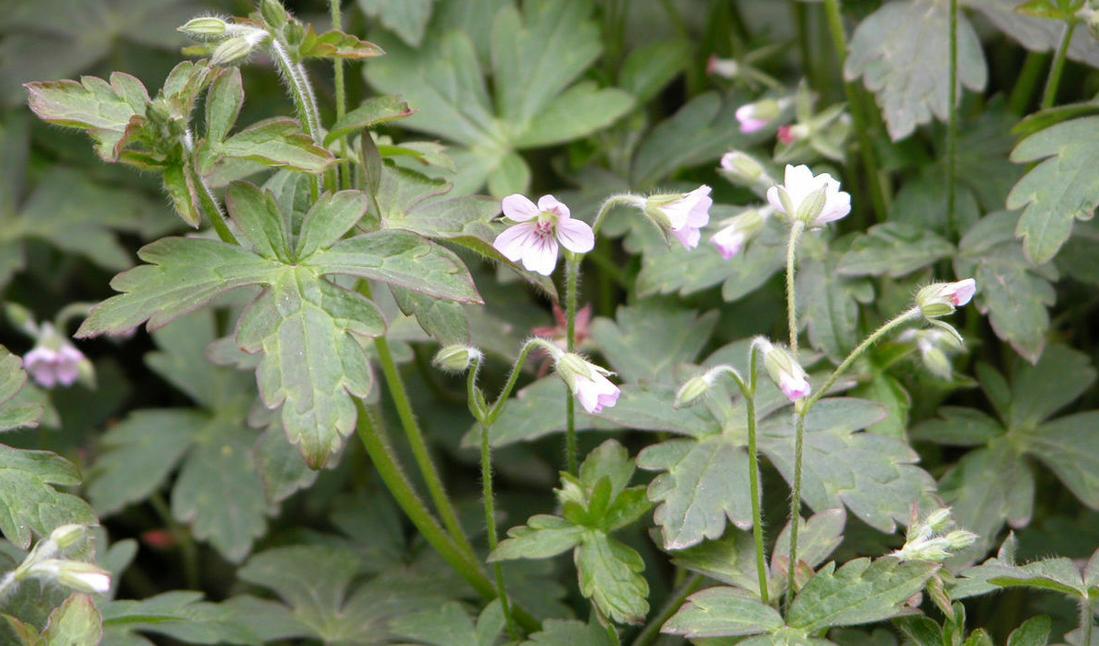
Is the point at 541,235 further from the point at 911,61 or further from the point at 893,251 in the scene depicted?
the point at 911,61

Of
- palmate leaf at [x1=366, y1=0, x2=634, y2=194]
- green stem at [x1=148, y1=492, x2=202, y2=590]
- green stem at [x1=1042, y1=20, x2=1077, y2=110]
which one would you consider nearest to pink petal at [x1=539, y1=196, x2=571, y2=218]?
palmate leaf at [x1=366, y1=0, x2=634, y2=194]

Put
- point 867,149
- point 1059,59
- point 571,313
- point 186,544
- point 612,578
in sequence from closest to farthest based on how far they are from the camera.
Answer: point 612,578, point 571,313, point 1059,59, point 867,149, point 186,544

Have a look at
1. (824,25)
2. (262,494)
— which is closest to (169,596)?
(262,494)

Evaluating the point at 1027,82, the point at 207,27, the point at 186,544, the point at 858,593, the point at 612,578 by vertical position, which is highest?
the point at 207,27

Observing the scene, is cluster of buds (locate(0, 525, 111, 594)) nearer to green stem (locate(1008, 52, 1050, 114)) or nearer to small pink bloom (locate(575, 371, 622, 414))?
small pink bloom (locate(575, 371, 622, 414))

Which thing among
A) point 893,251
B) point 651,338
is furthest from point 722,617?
point 893,251

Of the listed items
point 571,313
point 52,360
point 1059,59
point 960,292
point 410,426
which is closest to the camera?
point 960,292

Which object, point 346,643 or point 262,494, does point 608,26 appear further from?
point 346,643
